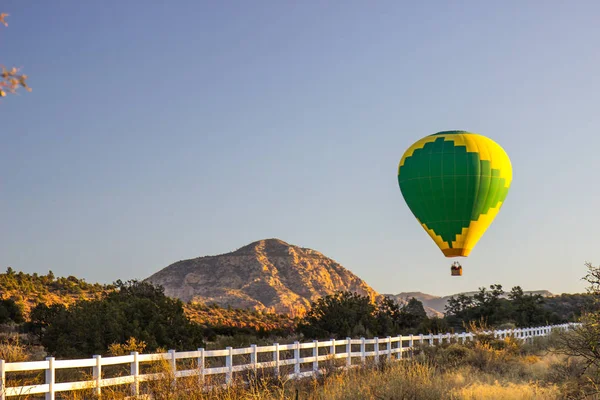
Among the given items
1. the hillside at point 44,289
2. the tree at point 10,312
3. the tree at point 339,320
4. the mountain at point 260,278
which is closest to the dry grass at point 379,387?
the tree at point 339,320

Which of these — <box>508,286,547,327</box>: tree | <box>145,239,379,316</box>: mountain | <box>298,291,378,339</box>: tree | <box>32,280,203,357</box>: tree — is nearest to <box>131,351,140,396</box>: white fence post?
<box>32,280,203,357</box>: tree

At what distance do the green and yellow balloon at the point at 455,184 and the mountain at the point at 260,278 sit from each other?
321 ft

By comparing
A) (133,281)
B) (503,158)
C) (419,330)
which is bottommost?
(419,330)

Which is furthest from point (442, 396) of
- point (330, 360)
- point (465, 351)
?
point (465, 351)

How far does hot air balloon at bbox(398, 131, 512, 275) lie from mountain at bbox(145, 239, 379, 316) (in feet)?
321

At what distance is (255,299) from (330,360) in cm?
12895

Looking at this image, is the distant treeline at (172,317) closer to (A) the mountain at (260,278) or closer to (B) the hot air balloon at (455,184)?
(B) the hot air balloon at (455,184)

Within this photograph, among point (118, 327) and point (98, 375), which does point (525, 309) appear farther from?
point (98, 375)

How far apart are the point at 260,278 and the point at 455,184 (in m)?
120

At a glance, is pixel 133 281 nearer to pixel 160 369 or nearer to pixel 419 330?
pixel 419 330

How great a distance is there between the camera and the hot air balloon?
147 feet

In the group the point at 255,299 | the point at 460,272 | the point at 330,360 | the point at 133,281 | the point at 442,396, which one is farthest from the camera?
the point at 255,299

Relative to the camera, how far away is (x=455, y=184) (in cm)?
4447

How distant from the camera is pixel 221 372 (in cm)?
1959
